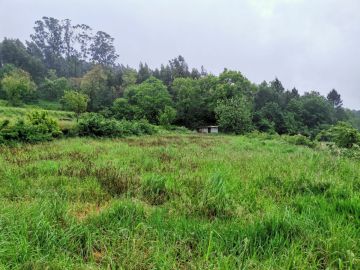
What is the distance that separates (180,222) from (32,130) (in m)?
12.9

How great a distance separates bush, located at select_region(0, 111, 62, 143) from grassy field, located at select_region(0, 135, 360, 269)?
8.53m

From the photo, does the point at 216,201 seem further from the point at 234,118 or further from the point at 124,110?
the point at 124,110

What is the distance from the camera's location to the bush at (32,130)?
12494mm

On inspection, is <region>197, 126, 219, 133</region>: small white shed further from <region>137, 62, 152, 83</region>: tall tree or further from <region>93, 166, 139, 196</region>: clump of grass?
<region>93, 166, 139, 196</region>: clump of grass

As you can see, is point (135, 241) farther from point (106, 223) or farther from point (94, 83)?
point (94, 83)

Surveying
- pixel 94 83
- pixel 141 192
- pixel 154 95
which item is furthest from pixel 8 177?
pixel 94 83

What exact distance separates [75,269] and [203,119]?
161 ft

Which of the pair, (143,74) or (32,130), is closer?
(32,130)

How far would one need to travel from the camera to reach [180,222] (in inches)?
126

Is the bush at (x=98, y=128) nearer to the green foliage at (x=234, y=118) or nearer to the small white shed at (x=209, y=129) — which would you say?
the green foliage at (x=234, y=118)

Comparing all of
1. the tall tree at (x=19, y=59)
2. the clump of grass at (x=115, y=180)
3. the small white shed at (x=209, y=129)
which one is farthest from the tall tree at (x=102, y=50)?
the clump of grass at (x=115, y=180)

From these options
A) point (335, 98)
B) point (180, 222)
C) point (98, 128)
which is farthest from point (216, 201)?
point (335, 98)

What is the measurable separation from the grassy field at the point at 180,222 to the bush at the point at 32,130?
336 inches

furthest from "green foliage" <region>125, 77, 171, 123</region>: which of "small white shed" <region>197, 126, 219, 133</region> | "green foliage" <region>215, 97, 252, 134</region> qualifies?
"green foliage" <region>215, 97, 252, 134</region>
